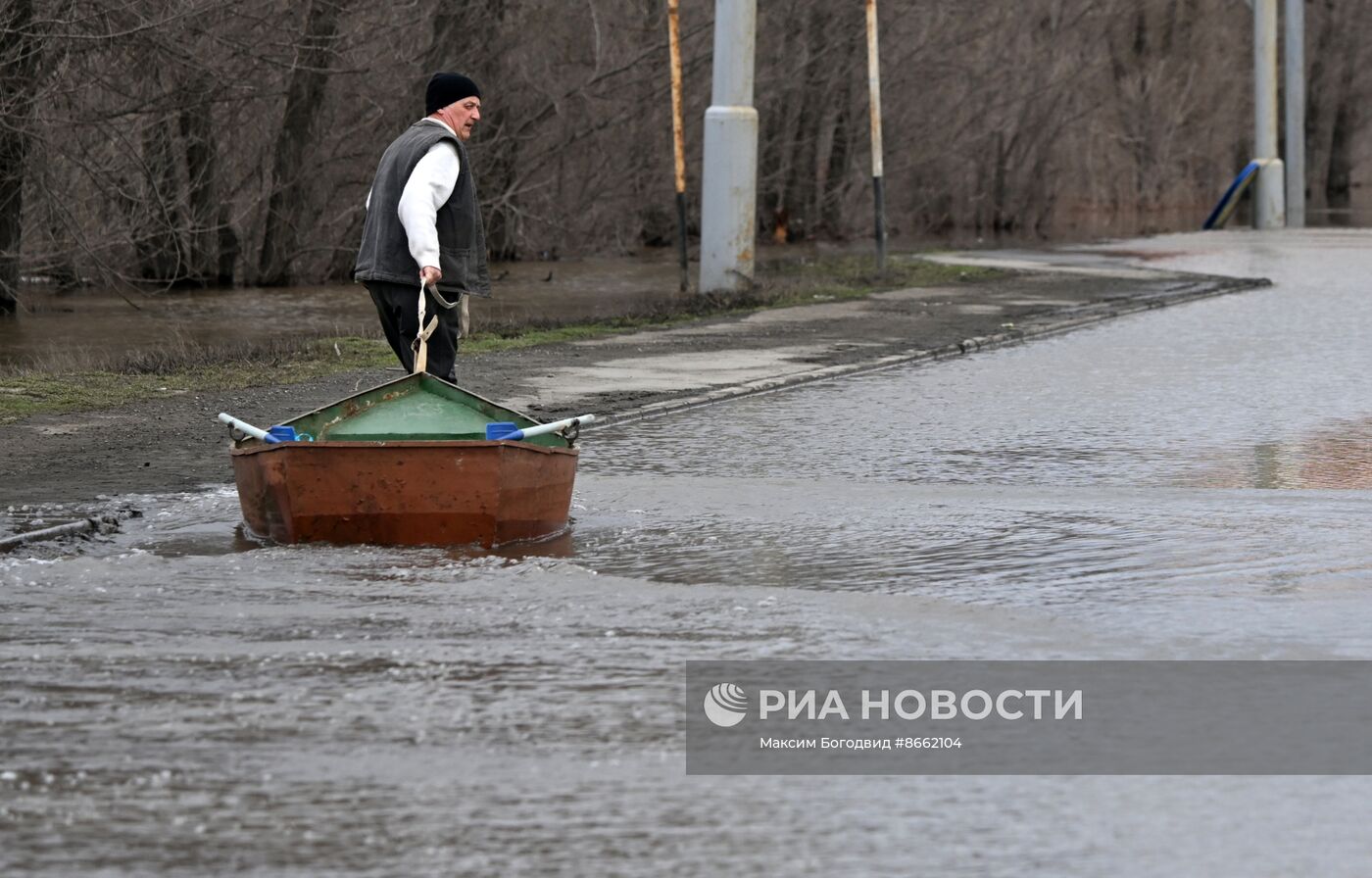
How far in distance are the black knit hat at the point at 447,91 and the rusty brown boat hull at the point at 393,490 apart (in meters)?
2.18

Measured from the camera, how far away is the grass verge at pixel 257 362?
13.3 meters

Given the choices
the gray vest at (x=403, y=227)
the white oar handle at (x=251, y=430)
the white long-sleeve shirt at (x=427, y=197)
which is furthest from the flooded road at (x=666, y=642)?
the white long-sleeve shirt at (x=427, y=197)

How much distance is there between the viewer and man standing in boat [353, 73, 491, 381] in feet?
31.4

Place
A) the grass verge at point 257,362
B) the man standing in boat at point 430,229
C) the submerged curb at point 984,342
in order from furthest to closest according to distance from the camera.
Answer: the submerged curb at point 984,342, the grass verge at point 257,362, the man standing in boat at point 430,229

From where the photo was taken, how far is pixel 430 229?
374 inches

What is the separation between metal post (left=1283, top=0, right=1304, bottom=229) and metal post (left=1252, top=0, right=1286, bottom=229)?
1.95ft

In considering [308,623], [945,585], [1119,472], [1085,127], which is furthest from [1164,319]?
[1085,127]

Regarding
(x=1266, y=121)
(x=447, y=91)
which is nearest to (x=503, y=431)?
(x=447, y=91)

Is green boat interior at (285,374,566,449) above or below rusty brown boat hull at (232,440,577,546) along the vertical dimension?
above

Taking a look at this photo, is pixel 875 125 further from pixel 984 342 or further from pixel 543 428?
pixel 543 428

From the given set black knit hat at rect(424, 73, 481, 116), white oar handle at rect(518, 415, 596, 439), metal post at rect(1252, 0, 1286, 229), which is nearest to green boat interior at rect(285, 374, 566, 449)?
white oar handle at rect(518, 415, 596, 439)

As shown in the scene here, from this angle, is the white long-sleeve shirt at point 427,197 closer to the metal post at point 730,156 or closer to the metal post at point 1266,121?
→ the metal post at point 730,156

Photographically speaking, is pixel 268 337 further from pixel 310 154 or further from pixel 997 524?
pixel 997 524

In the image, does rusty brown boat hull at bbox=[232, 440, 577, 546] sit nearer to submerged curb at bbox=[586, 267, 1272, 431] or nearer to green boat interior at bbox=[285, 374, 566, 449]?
green boat interior at bbox=[285, 374, 566, 449]
